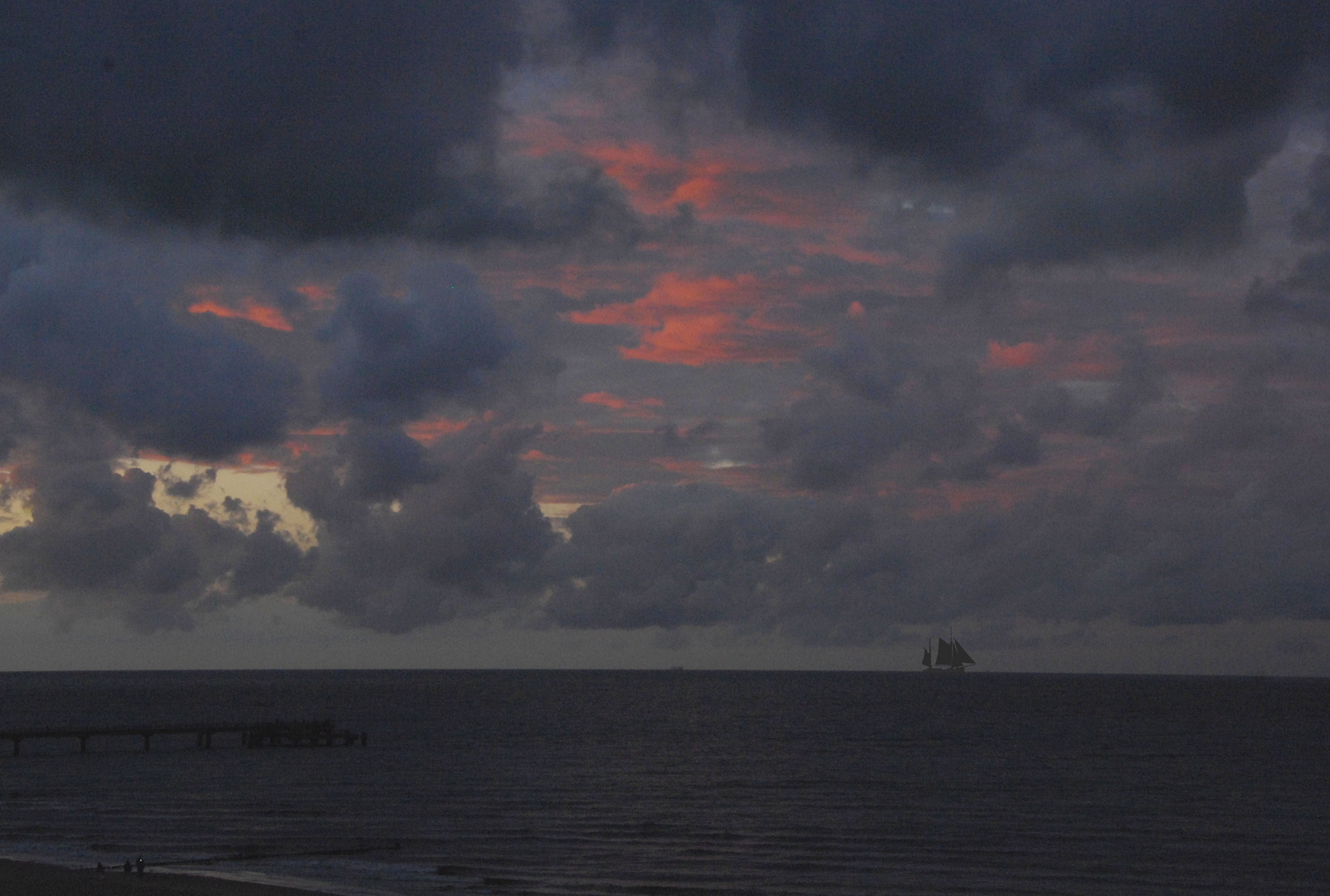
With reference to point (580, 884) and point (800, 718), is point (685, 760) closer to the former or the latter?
point (580, 884)

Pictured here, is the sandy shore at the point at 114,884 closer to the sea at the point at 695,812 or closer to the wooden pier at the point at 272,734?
the sea at the point at 695,812

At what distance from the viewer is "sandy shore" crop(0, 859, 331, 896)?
121 feet

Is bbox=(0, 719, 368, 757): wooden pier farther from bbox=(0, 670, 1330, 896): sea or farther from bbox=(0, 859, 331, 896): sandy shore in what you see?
bbox=(0, 859, 331, 896): sandy shore

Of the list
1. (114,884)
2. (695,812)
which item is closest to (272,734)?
(695,812)

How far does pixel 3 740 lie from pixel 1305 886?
115m

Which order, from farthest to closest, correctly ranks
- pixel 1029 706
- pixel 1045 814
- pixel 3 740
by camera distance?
pixel 1029 706 < pixel 3 740 < pixel 1045 814

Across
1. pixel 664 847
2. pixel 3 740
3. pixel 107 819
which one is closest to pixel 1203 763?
pixel 664 847

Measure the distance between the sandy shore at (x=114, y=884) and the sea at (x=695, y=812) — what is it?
2.97 m

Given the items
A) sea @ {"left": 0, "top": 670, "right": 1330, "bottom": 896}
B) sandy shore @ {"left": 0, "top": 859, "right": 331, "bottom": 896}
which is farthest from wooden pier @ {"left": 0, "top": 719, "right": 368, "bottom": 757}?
sandy shore @ {"left": 0, "top": 859, "right": 331, "bottom": 896}

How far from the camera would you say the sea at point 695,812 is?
147 feet

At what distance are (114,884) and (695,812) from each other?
30.7 metres

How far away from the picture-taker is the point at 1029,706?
19800 cm

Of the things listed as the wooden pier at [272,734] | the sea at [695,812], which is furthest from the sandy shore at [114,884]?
the wooden pier at [272,734]

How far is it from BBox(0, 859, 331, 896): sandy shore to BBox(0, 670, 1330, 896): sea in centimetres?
297
